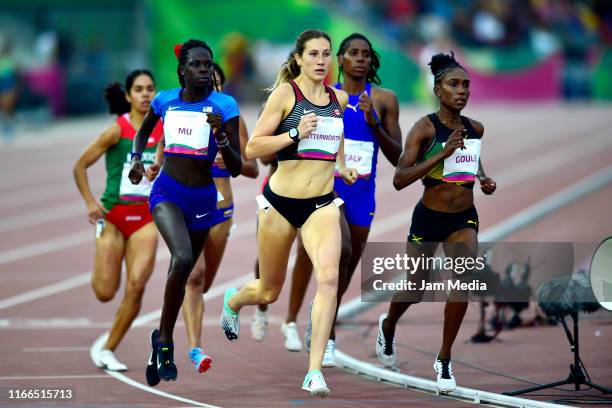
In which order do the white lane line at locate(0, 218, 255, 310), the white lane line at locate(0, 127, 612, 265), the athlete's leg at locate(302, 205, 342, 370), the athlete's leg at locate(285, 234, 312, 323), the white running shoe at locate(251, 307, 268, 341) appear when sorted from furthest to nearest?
the white lane line at locate(0, 127, 612, 265), the white lane line at locate(0, 218, 255, 310), the white running shoe at locate(251, 307, 268, 341), the athlete's leg at locate(285, 234, 312, 323), the athlete's leg at locate(302, 205, 342, 370)

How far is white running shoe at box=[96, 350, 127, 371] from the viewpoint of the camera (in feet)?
36.7

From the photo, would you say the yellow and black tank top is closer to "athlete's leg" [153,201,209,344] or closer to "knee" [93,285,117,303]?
"athlete's leg" [153,201,209,344]

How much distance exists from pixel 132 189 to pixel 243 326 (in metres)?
2.81

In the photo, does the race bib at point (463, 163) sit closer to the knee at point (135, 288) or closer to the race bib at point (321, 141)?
the race bib at point (321, 141)

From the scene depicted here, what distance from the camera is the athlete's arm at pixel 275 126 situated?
9367 millimetres

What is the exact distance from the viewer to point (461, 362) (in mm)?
11547

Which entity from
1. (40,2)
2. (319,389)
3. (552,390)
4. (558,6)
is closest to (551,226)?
(552,390)

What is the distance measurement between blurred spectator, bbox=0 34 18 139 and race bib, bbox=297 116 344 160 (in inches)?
986

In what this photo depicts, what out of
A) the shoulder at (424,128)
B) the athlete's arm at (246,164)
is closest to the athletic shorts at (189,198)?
the shoulder at (424,128)

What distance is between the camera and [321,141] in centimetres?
957

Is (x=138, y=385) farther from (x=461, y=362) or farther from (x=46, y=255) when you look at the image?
(x=46, y=255)

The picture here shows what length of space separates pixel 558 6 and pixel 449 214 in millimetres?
41427

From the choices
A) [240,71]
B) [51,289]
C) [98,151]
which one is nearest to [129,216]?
[98,151]

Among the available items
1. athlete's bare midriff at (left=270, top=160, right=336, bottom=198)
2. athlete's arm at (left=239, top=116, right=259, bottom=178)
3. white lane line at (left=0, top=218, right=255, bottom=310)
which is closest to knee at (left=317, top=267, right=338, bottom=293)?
athlete's bare midriff at (left=270, top=160, right=336, bottom=198)
